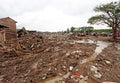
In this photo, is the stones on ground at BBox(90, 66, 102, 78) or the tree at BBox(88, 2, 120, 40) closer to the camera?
the stones on ground at BBox(90, 66, 102, 78)

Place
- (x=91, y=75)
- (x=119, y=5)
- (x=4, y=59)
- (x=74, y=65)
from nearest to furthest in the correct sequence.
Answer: (x=91, y=75) < (x=74, y=65) < (x=4, y=59) < (x=119, y=5)

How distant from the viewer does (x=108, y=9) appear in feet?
72.0

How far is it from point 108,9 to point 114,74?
58.7 feet

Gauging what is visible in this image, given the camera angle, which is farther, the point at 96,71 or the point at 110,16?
the point at 110,16

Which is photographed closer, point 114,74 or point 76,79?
point 76,79

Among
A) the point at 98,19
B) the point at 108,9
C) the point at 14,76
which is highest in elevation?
the point at 108,9

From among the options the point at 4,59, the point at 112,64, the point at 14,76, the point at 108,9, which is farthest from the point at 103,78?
the point at 108,9

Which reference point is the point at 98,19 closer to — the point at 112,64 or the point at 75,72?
the point at 112,64

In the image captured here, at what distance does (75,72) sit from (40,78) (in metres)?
1.45

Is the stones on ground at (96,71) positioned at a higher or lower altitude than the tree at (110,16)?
lower

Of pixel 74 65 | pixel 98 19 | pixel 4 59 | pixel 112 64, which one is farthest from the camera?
pixel 98 19

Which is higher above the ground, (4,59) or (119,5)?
(119,5)

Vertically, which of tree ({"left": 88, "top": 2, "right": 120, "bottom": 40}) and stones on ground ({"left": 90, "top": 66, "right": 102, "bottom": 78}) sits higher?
tree ({"left": 88, "top": 2, "right": 120, "bottom": 40})

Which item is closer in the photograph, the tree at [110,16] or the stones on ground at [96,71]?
the stones on ground at [96,71]
